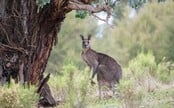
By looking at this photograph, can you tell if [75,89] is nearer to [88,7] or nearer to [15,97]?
[15,97]

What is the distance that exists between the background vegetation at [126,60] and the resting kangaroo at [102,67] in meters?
0.24

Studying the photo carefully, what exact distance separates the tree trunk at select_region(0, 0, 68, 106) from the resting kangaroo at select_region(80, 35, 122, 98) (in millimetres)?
2348

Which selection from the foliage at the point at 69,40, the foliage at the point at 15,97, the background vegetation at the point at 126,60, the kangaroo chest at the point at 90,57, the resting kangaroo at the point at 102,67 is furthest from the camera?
the foliage at the point at 69,40

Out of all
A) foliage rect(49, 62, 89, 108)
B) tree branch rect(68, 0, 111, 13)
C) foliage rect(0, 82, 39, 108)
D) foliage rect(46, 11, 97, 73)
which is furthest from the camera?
foliage rect(46, 11, 97, 73)

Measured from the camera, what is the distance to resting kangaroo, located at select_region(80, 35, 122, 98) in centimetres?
1177

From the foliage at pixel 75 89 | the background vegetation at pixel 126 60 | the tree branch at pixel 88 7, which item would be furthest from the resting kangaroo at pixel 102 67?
the foliage at pixel 75 89

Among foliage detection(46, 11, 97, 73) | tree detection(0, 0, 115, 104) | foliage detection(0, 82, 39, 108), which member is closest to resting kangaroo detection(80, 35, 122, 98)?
tree detection(0, 0, 115, 104)

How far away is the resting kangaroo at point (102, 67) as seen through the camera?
11.8 metres

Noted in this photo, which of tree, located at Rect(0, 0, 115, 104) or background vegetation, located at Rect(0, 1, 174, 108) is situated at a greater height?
tree, located at Rect(0, 0, 115, 104)

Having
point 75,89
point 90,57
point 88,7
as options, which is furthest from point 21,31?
point 90,57

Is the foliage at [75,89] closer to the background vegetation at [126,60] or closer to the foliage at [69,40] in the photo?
the background vegetation at [126,60]

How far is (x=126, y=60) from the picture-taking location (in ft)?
117

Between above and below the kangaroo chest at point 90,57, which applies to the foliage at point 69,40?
below

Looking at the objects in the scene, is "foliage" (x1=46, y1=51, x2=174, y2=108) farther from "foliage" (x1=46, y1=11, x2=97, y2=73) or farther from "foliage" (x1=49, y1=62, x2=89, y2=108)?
"foliage" (x1=46, y1=11, x2=97, y2=73)
